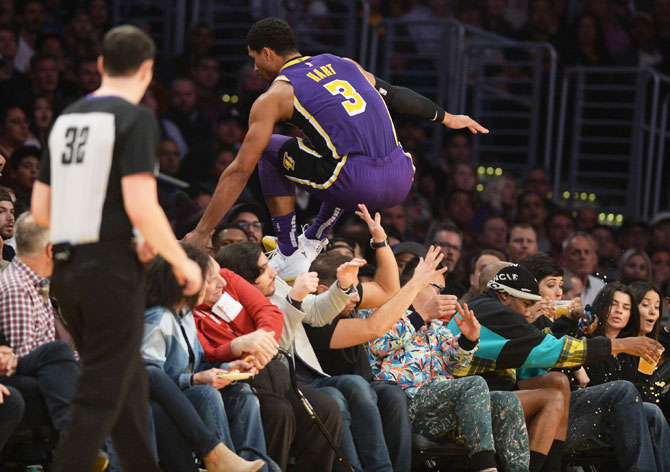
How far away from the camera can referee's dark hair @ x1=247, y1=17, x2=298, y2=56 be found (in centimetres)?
564

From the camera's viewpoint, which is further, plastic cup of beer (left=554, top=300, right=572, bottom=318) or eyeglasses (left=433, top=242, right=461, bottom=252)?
eyeglasses (left=433, top=242, right=461, bottom=252)

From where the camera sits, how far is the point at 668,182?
12273 millimetres

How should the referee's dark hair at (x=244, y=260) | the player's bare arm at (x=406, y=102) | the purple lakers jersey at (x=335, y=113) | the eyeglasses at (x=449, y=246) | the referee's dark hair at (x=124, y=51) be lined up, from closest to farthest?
the referee's dark hair at (x=124, y=51)
the purple lakers jersey at (x=335, y=113)
the referee's dark hair at (x=244, y=260)
the player's bare arm at (x=406, y=102)
the eyeglasses at (x=449, y=246)

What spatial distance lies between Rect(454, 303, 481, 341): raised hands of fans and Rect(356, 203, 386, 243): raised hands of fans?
0.57 metres

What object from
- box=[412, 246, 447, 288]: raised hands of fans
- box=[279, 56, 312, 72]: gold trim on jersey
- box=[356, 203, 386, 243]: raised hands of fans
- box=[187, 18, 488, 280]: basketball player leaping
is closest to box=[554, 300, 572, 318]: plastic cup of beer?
box=[412, 246, 447, 288]: raised hands of fans

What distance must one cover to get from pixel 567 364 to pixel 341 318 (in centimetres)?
133

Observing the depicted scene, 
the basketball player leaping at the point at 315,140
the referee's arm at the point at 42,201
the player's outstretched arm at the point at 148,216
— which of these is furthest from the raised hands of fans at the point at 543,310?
the referee's arm at the point at 42,201

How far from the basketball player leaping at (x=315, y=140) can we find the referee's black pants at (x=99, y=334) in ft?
5.26

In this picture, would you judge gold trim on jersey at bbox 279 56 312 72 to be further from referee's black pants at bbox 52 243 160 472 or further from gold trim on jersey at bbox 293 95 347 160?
referee's black pants at bbox 52 243 160 472

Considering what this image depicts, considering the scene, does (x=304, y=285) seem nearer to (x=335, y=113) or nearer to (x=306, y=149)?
(x=306, y=149)

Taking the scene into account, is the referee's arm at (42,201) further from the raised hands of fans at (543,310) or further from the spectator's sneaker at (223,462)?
the raised hands of fans at (543,310)

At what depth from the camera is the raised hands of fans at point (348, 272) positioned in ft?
18.2

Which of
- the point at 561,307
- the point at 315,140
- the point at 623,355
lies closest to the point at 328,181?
the point at 315,140

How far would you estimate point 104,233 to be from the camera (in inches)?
146
